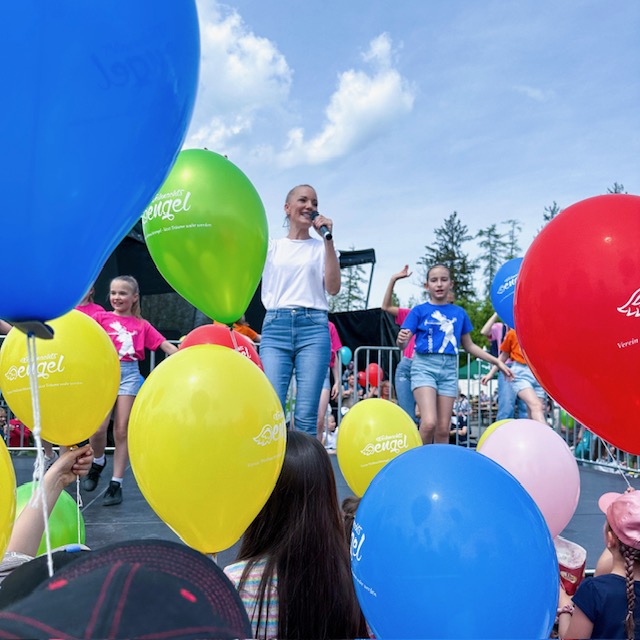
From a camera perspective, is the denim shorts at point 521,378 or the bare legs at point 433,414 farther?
the denim shorts at point 521,378

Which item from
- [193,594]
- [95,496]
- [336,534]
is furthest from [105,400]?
[95,496]

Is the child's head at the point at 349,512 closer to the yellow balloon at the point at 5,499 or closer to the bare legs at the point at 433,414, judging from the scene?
the yellow balloon at the point at 5,499

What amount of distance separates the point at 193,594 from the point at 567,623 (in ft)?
5.70

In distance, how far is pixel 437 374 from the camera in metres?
4.01

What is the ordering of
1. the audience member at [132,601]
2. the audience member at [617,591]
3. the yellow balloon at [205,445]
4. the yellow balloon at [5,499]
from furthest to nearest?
the audience member at [617,591], the yellow balloon at [205,445], the yellow balloon at [5,499], the audience member at [132,601]

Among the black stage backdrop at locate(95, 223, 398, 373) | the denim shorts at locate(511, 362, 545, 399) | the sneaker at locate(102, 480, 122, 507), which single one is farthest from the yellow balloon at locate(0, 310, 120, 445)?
the black stage backdrop at locate(95, 223, 398, 373)

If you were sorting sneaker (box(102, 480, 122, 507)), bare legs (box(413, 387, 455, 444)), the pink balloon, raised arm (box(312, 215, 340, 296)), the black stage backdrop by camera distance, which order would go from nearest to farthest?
the pink balloon → raised arm (box(312, 215, 340, 296)) → sneaker (box(102, 480, 122, 507)) → bare legs (box(413, 387, 455, 444)) → the black stage backdrop

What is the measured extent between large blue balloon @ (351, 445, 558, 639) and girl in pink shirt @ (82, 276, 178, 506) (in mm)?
2683

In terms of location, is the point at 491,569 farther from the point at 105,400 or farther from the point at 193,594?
the point at 105,400

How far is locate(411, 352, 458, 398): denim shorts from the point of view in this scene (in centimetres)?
401

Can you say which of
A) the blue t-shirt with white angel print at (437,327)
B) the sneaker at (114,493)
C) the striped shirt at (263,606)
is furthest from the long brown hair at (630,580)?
the sneaker at (114,493)

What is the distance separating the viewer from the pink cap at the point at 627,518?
1701mm

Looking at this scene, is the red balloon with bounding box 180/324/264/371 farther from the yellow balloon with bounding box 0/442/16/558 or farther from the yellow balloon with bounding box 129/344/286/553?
the yellow balloon with bounding box 0/442/16/558

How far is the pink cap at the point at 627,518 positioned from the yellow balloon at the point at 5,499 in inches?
64.9
